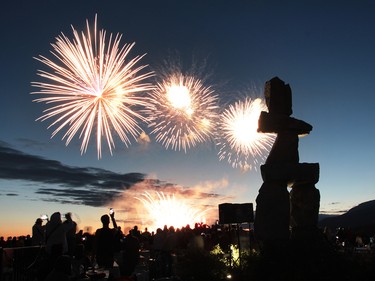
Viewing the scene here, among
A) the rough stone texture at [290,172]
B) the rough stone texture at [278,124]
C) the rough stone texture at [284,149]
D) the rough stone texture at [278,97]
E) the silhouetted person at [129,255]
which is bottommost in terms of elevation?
the silhouetted person at [129,255]

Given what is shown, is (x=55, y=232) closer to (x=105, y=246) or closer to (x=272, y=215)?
(x=105, y=246)

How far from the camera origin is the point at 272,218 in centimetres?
1598

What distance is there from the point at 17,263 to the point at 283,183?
992cm

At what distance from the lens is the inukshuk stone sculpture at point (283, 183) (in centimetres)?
1600

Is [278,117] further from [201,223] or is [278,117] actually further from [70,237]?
[201,223]

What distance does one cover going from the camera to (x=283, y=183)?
651 inches

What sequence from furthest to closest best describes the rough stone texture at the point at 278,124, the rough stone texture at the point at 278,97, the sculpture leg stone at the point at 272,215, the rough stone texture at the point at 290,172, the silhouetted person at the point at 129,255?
the rough stone texture at the point at 278,97, the rough stone texture at the point at 278,124, the rough stone texture at the point at 290,172, the sculpture leg stone at the point at 272,215, the silhouetted person at the point at 129,255

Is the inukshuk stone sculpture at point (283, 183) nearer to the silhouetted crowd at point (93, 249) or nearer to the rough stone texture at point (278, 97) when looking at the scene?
the rough stone texture at point (278, 97)

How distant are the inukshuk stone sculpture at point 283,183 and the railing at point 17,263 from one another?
25.7 ft

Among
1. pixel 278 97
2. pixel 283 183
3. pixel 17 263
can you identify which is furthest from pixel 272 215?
pixel 17 263

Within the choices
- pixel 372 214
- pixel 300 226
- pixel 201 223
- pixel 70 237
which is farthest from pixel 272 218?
pixel 372 214

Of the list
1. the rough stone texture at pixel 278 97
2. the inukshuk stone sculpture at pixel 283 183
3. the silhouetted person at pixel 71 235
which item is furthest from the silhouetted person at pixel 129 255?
the rough stone texture at pixel 278 97

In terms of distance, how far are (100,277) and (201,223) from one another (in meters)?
18.6

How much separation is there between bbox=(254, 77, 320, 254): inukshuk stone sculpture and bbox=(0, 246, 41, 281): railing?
7840mm
